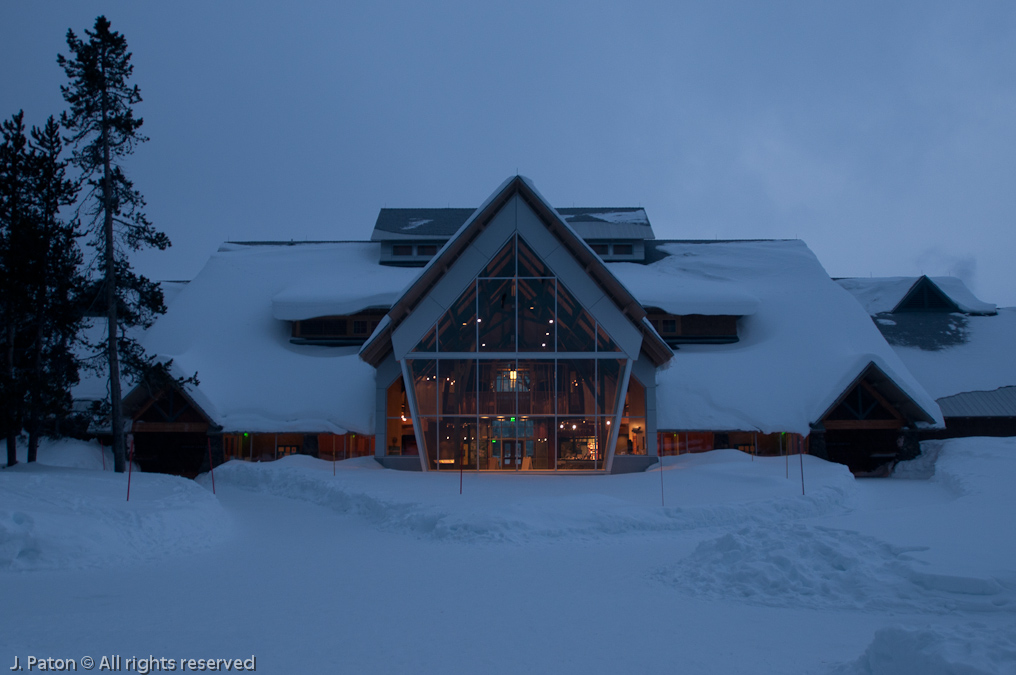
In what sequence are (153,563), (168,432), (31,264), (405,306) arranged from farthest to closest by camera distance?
(168,432), (405,306), (31,264), (153,563)

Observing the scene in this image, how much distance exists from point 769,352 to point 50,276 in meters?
28.0

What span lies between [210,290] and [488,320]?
17.9m

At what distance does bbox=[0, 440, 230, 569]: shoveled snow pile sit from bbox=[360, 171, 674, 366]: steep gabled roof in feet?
34.9

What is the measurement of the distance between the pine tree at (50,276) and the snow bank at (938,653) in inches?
834

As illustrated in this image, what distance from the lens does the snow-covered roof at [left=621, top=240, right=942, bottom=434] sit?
88.2ft

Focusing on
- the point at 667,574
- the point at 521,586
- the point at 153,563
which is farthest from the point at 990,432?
the point at 153,563

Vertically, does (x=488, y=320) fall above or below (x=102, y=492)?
above

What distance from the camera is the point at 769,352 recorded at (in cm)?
3027

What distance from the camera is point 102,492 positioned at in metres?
14.2

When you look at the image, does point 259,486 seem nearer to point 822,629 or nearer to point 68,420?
point 68,420

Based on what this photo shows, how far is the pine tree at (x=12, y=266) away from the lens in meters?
18.7

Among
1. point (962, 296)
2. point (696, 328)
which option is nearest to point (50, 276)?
point (696, 328)

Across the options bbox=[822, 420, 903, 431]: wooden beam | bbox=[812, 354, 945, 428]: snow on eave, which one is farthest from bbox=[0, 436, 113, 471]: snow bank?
bbox=[822, 420, 903, 431]: wooden beam

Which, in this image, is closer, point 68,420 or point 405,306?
point 68,420
